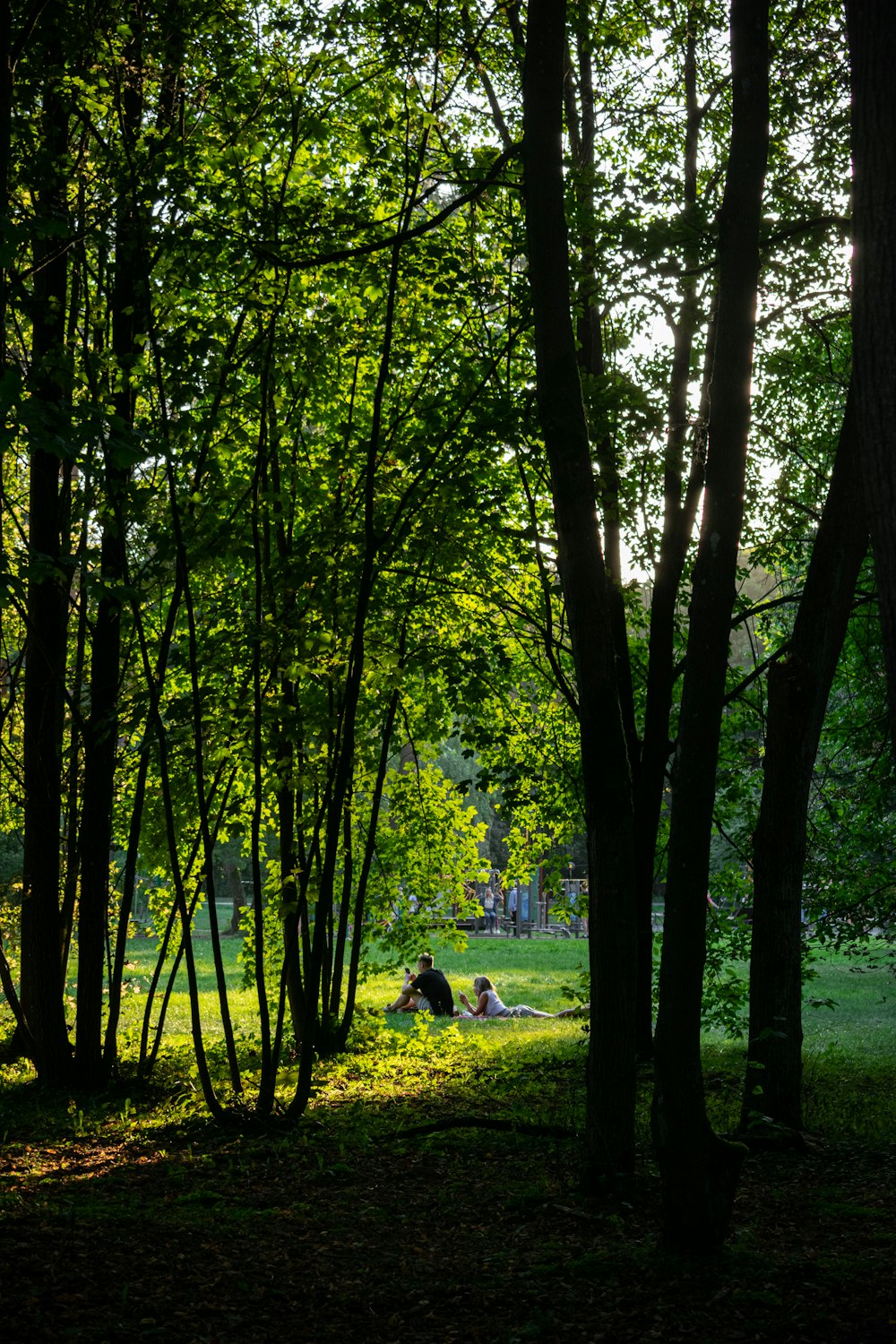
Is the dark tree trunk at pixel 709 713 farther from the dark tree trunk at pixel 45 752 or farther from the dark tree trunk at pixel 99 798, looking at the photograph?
the dark tree trunk at pixel 45 752

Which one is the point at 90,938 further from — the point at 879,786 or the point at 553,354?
the point at 879,786

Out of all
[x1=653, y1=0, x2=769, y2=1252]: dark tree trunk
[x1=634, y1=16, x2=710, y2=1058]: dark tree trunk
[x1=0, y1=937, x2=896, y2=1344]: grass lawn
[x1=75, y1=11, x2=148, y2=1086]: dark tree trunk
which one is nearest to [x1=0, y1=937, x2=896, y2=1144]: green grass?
[x1=0, y1=937, x2=896, y2=1344]: grass lawn

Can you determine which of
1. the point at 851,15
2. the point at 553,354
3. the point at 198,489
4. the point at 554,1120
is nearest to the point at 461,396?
the point at 553,354

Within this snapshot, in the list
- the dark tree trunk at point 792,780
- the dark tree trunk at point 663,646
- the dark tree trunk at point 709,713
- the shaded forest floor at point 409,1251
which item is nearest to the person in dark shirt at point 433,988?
the dark tree trunk at point 663,646

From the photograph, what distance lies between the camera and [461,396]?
6.32 meters

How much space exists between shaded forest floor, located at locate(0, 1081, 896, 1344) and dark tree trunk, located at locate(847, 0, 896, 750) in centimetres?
234

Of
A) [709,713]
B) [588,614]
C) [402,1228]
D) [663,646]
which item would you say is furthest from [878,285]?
[663,646]

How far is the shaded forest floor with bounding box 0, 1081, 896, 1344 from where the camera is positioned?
11.7ft

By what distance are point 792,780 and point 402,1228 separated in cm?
328

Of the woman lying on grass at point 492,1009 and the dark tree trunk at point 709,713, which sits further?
the woman lying on grass at point 492,1009

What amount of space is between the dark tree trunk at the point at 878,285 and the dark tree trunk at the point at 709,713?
1442 millimetres

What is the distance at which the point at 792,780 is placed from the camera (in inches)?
256

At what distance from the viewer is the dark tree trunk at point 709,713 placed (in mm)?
4129

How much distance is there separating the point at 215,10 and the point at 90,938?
237 inches
